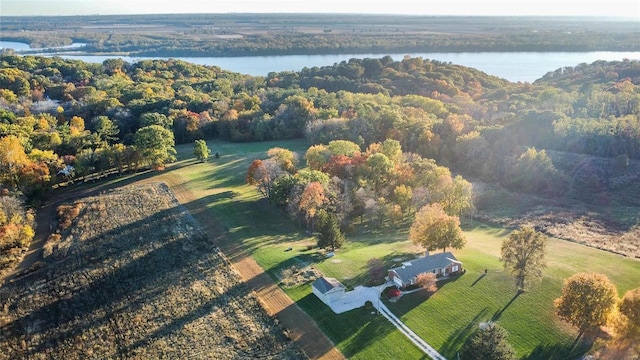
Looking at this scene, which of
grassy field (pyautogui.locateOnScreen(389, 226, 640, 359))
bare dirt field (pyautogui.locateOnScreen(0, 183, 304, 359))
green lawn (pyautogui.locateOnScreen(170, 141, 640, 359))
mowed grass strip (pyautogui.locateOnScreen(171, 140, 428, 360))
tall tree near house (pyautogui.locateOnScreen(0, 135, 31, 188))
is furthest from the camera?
tall tree near house (pyautogui.locateOnScreen(0, 135, 31, 188))

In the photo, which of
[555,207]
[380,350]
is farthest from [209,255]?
[555,207]

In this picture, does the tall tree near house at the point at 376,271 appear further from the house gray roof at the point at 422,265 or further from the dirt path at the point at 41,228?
A: the dirt path at the point at 41,228

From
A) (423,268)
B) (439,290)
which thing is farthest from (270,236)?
(439,290)

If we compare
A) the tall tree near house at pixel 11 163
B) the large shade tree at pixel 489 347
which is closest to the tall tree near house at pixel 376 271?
the large shade tree at pixel 489 347

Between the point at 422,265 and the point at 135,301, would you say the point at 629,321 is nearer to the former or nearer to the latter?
the point at 422,265

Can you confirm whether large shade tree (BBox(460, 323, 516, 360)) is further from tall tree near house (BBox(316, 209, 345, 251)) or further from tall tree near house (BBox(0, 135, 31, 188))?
tall tree near house (BBox(0, 135, 31, 188))

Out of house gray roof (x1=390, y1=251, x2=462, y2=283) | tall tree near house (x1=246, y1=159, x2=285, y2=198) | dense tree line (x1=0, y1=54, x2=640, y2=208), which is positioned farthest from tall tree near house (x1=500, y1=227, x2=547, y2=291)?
dense tree line (x1=0, y1=54, x2=640, y2=208)
